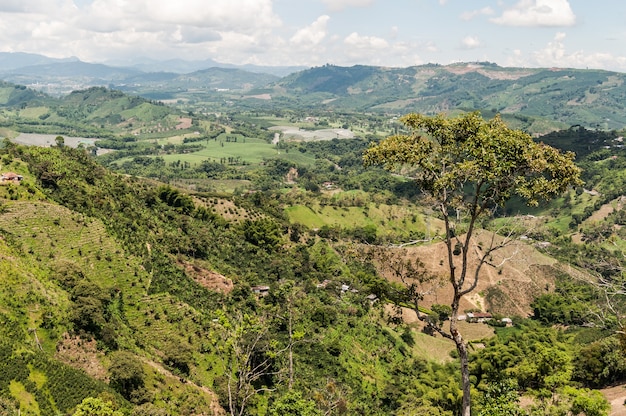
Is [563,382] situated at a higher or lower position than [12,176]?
lower

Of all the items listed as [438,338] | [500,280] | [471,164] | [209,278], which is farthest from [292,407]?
[500,280]

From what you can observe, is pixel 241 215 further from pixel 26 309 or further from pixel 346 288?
pixel 26 309

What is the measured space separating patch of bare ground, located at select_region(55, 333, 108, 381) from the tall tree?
32211mm

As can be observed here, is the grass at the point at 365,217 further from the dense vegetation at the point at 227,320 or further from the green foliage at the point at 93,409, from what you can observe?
the green foliage at the point at 93,409

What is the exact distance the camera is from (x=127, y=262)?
178 feet

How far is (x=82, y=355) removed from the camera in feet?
128

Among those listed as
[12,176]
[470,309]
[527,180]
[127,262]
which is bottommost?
[470,309]

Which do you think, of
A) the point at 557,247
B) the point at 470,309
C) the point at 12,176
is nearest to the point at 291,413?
the point at 12,176

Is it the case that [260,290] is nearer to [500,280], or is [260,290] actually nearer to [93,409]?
[93,409]

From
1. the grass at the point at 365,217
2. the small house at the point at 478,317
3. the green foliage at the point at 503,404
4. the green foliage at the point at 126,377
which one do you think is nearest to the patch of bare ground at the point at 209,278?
the green foliage at the point at 126,377

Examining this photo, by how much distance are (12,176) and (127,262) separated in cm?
2196

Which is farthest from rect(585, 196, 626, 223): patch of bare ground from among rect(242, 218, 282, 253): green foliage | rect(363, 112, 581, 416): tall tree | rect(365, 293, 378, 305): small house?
rect(363, 112, 581, 416): tall tree

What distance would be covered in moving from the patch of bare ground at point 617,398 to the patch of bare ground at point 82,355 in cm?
4337

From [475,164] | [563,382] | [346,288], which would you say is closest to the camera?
[475,164]
